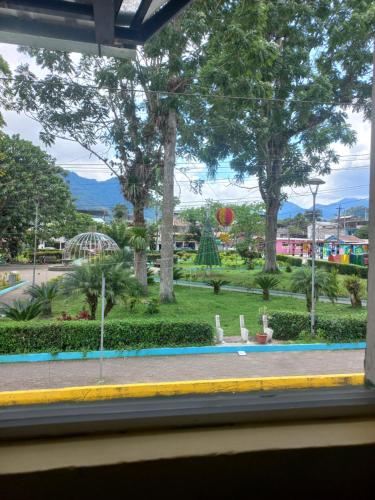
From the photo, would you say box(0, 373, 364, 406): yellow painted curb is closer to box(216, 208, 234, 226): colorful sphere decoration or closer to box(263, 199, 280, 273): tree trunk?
box(263, 199, 280, 273): tree trunk

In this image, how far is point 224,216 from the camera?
686cm

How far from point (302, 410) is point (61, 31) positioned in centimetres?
111

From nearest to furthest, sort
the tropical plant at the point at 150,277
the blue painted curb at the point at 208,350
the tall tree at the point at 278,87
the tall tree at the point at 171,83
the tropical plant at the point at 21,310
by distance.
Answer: the tall tree at the point at 278,87
the tall tree at the point at 171,83
the blue painted curb at the point at 208,350
the tropical plant at the point at 21,310
the tropical plant at the point at 150,277

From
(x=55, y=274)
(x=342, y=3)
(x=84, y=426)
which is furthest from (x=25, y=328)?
(x=342, y=3)

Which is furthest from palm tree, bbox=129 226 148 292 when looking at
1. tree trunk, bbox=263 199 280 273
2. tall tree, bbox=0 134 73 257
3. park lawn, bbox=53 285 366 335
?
tall tree, bbox=0 134 73 257

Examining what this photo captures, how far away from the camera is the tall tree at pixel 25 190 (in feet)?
9.81

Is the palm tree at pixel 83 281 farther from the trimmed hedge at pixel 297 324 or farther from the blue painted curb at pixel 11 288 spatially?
the trimmed hedge at pixel 297 324

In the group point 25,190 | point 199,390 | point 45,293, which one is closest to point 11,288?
point 45,293

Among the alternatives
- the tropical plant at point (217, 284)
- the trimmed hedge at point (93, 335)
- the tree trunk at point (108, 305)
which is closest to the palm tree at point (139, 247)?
the tree trunk at point (108, 305)

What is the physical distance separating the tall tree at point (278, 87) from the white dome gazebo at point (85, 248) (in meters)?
1.98

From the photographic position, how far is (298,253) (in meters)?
6.31

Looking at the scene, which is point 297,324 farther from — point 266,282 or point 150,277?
point 150,277

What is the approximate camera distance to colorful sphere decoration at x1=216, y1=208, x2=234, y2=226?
6.77 m

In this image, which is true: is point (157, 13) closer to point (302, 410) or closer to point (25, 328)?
point (302, 410)
